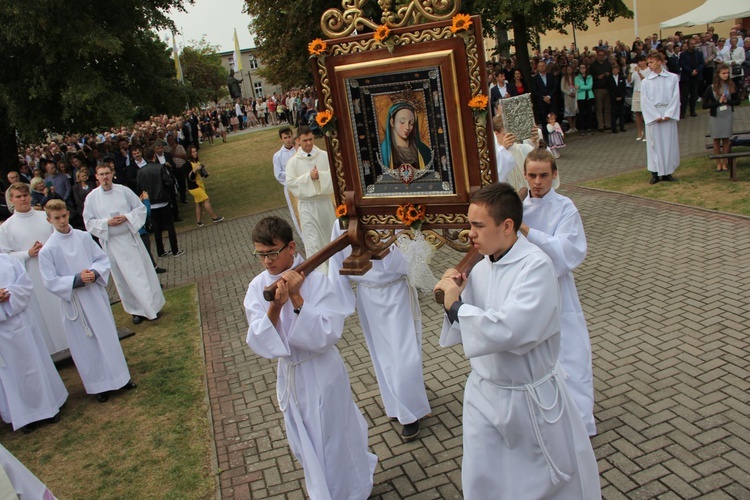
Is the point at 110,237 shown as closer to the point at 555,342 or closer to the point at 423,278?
the point at 423,278

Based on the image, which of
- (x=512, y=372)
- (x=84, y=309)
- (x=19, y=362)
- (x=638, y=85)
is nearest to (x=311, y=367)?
(x=512, y=372)

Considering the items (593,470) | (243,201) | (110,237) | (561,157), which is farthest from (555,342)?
(243,201)

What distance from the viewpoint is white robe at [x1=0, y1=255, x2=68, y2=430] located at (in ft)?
23.2

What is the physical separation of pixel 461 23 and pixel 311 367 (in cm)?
255

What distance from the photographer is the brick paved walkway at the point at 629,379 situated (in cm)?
502

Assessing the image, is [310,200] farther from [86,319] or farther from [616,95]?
[616,95]

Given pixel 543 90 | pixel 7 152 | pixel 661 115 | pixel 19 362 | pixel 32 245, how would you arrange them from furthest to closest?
pixel 543 90 < pixel 7 152 < pixel 661 115 < pixel 32 245 < pixel 19 362

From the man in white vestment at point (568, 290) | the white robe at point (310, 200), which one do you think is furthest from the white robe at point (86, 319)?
the man in white vestment at point (568, 290)

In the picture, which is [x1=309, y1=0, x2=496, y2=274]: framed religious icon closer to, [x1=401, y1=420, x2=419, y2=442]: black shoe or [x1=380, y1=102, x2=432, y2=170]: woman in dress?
[x1=380, y1=102, x2=432, y2=170]: woman in dress

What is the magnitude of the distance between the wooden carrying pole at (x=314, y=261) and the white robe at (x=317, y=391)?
6.0 inches

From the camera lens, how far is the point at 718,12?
71.2 ft

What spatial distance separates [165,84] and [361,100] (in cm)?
1641

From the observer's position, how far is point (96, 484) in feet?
19.8

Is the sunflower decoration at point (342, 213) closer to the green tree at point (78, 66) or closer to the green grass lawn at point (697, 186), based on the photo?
the green grass lawn at point (697, 186)
